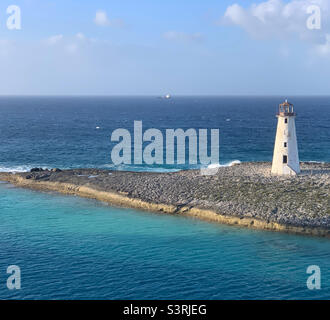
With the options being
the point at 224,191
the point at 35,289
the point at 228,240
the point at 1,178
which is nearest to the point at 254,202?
the point at 224,191

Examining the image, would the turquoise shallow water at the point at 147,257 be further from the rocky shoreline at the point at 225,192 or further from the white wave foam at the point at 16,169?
the white wave foam at the point at 16,169

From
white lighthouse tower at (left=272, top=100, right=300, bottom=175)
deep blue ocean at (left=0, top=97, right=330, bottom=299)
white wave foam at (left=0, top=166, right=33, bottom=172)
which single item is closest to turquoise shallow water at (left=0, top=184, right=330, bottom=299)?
deep blue ocean at (left=0, top=97, right=330, bottom=299)

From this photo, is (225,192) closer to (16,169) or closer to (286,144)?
(286,144)

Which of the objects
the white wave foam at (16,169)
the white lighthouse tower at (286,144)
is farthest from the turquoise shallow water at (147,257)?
the white wave foam at (16,169)

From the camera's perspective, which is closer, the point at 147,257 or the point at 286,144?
the point at 147,257

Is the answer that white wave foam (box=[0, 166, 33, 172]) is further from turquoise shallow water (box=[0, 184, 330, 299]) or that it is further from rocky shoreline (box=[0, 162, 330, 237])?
turquoise shallow water (box=[0, 184, 330, 299])

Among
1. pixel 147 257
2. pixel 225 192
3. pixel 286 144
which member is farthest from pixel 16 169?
pixel 286 144
